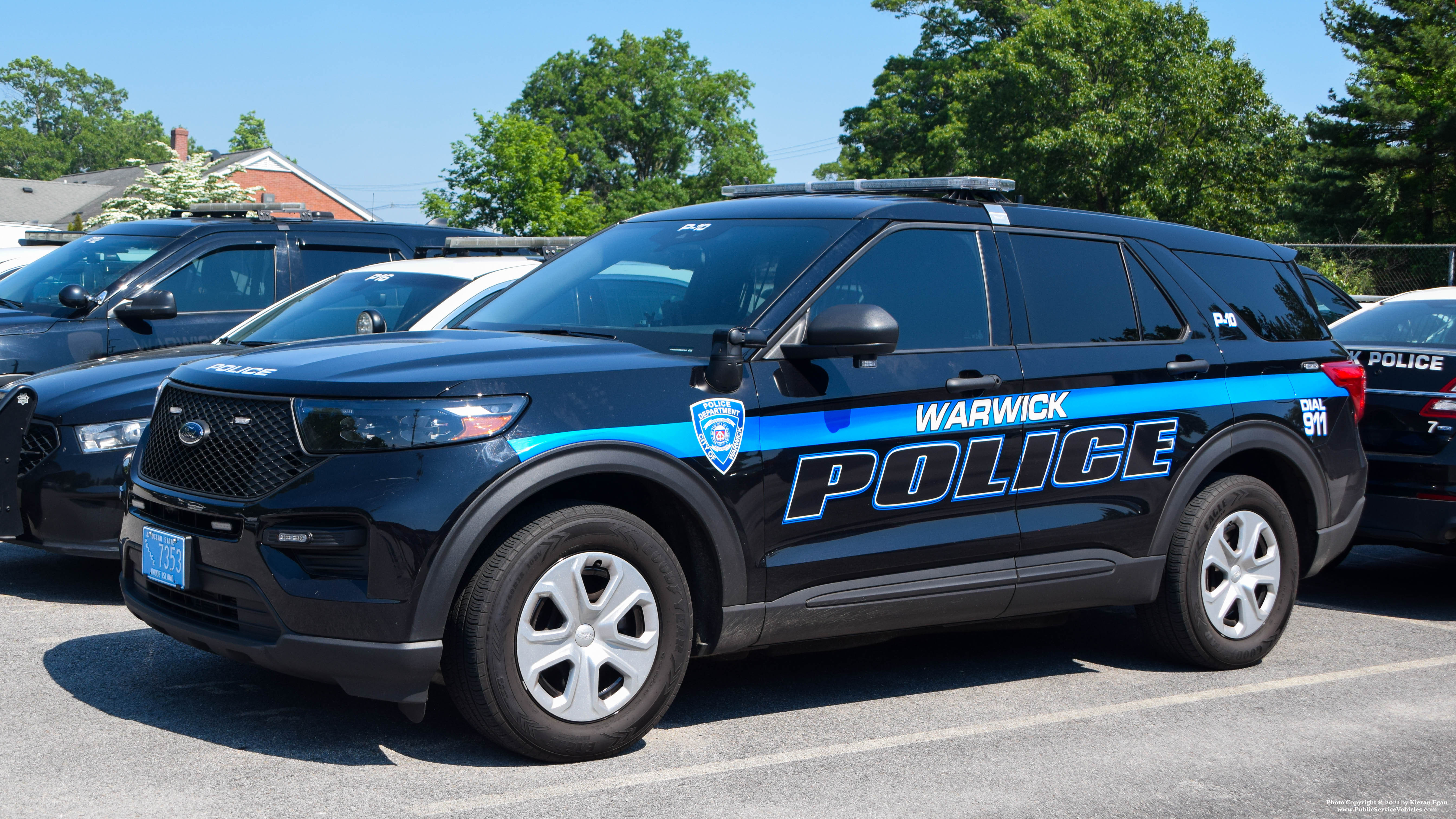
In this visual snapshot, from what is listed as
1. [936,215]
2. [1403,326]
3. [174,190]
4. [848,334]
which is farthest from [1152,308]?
[174,190]

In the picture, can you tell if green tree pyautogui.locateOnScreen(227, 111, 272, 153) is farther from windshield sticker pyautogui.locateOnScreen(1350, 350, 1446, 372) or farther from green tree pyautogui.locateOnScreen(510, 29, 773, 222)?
windshield sticker pyautogui.locateOnScreen(1350, 350, 1446, 372)

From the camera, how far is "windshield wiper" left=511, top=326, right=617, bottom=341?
4.73 meters

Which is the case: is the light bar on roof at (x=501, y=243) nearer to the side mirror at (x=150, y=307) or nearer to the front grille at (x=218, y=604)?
the side mirror at (x=150, y=307)

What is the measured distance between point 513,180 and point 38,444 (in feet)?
165

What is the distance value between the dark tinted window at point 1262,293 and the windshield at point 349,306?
4237 millimetres

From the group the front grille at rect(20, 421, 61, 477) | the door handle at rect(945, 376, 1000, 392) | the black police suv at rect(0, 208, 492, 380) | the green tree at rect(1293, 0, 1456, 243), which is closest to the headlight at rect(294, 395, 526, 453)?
the door handle at rect(945, 376, 1000, 392)

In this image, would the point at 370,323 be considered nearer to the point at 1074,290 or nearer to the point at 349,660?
the point at 349,660

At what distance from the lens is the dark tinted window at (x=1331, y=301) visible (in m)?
12.4

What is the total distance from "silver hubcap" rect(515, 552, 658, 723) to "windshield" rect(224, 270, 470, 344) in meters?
3.82

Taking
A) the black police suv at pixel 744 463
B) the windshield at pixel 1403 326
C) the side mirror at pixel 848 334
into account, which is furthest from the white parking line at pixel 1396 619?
the side mirror at pixel 848 334

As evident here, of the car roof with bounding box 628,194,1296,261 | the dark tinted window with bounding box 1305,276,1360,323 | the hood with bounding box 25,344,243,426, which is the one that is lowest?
the hood with bounding box 25,344,243,426

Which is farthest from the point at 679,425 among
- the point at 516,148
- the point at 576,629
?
the point at 516,148

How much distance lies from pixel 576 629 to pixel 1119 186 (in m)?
37.8

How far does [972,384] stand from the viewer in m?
4.81
